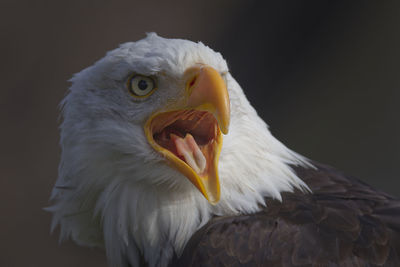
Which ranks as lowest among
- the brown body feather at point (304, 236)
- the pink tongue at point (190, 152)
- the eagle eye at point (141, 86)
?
the brown body feather at point (304, 236)

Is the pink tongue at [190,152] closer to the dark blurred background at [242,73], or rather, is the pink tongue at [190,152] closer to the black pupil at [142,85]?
the black pupil at [142,85]

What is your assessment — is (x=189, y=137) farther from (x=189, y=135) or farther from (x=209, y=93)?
(x=209, y=93)

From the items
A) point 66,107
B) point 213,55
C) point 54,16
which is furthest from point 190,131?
point 54,16

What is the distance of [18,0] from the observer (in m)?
4.66

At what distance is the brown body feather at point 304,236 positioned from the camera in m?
1.60

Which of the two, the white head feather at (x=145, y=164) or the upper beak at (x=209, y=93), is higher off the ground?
the upper beak at (x=209, y=93)

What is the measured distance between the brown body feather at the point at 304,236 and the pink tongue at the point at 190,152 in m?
0.24

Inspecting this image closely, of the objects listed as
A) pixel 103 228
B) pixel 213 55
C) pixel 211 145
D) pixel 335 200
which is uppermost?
pixel 213 55

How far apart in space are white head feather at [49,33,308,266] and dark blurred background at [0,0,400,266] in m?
2.65

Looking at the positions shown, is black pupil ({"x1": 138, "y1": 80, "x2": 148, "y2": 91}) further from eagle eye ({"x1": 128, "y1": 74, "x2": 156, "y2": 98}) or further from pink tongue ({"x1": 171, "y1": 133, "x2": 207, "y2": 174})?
pink tongue ({"x1": 171, "y1": 133, "x2": 207, "y2": 174})

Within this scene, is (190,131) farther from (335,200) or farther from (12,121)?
(12,121)

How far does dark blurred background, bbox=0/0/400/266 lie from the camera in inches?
177

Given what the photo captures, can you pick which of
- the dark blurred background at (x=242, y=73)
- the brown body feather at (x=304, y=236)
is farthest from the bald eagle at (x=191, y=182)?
the dark blurred background at (x=242, y=73)

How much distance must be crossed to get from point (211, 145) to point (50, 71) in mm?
3403
